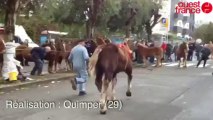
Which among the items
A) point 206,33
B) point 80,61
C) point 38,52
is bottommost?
point 206,33

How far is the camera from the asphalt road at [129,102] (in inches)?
430

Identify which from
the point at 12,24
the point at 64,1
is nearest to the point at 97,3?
the point at 64,1

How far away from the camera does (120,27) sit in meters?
42.1

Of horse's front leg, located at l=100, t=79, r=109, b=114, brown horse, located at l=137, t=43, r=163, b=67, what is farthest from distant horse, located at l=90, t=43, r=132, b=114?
brown horse, located at l=137, t=43, r=163, b=67

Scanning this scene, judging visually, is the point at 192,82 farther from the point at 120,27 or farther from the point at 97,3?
the point at 120,27

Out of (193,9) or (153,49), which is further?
(193,9)

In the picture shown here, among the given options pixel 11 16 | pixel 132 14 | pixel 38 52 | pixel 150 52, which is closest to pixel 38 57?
pixel 38 52

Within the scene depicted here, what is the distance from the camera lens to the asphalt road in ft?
35.8

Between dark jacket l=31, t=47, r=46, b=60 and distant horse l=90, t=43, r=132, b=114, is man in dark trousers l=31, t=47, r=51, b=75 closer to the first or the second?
dark jacket l=31, t=47, r=46, b=60

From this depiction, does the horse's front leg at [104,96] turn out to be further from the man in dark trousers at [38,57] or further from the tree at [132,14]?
the tree at [132,14]

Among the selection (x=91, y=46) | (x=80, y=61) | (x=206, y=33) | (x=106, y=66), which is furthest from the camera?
(x=206, y=33)

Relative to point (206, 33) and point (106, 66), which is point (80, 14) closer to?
point (106, 66)

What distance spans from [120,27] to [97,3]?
14.0m

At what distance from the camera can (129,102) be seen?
44.0 feet
